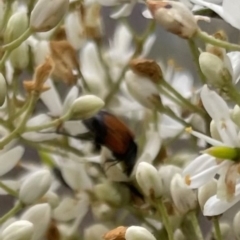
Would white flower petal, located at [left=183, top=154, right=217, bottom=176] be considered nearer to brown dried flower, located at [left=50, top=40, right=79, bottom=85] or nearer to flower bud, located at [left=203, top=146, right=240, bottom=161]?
flower bud, located at [left=203, top=146, right=240, bottom=161]

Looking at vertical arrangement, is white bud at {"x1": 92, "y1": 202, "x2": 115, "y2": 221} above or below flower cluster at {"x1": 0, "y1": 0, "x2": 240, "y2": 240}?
below

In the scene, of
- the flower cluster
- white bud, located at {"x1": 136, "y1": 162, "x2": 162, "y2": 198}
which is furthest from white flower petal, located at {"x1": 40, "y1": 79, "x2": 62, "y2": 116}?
white bud, located at {"x1": 136, "y1": 162, "x2": 162, "y2": 198}

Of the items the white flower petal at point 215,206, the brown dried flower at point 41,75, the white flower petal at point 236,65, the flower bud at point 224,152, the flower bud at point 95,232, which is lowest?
the flower bud at point 95,232

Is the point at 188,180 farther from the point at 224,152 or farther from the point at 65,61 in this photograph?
the point at 65,61

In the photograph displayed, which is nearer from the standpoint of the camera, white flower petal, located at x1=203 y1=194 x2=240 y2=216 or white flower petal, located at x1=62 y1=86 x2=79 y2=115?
white flower petal, located at x1=203 y1=194 x2=240 y2=216

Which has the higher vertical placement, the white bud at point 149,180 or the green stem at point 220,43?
the green stem at point 220,43

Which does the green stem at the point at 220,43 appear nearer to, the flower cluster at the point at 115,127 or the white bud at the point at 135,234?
the flower cluster at the point at 115,127

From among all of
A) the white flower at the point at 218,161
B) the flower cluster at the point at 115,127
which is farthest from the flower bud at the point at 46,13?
the white flower at the point at 218,161
